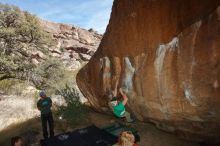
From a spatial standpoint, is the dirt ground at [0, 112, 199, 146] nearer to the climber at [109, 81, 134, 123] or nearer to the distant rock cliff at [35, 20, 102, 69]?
the climber at [109, 81, 134, 123]

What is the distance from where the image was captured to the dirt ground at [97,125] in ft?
30.1

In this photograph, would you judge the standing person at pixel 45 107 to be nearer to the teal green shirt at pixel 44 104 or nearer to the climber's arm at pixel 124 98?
the teal green shirt at pixel 44 104

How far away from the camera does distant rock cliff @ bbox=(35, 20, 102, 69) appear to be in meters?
36.9

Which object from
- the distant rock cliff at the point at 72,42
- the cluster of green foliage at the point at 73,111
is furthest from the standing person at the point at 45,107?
the distant rock cliff at the point at 72,42

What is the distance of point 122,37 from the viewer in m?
9.02

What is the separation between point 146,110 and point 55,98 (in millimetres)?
6857

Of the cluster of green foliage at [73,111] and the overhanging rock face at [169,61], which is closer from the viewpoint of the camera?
the overhanging rock face at [169,61]

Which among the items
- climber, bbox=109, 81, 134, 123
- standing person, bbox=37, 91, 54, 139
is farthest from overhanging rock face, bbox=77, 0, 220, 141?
standing person, bbox=37, 91, 54, 139

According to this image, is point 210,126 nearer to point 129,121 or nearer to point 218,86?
point 218,86

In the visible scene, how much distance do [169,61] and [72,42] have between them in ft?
117

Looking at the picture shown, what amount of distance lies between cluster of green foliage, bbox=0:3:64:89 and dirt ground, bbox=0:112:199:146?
14.6 feet

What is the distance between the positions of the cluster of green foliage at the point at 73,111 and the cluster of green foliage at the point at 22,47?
3810 mm

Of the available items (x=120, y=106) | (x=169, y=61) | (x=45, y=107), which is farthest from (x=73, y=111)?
(x=169, y=61)

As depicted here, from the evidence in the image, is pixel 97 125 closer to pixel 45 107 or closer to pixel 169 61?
pixel 45 107
